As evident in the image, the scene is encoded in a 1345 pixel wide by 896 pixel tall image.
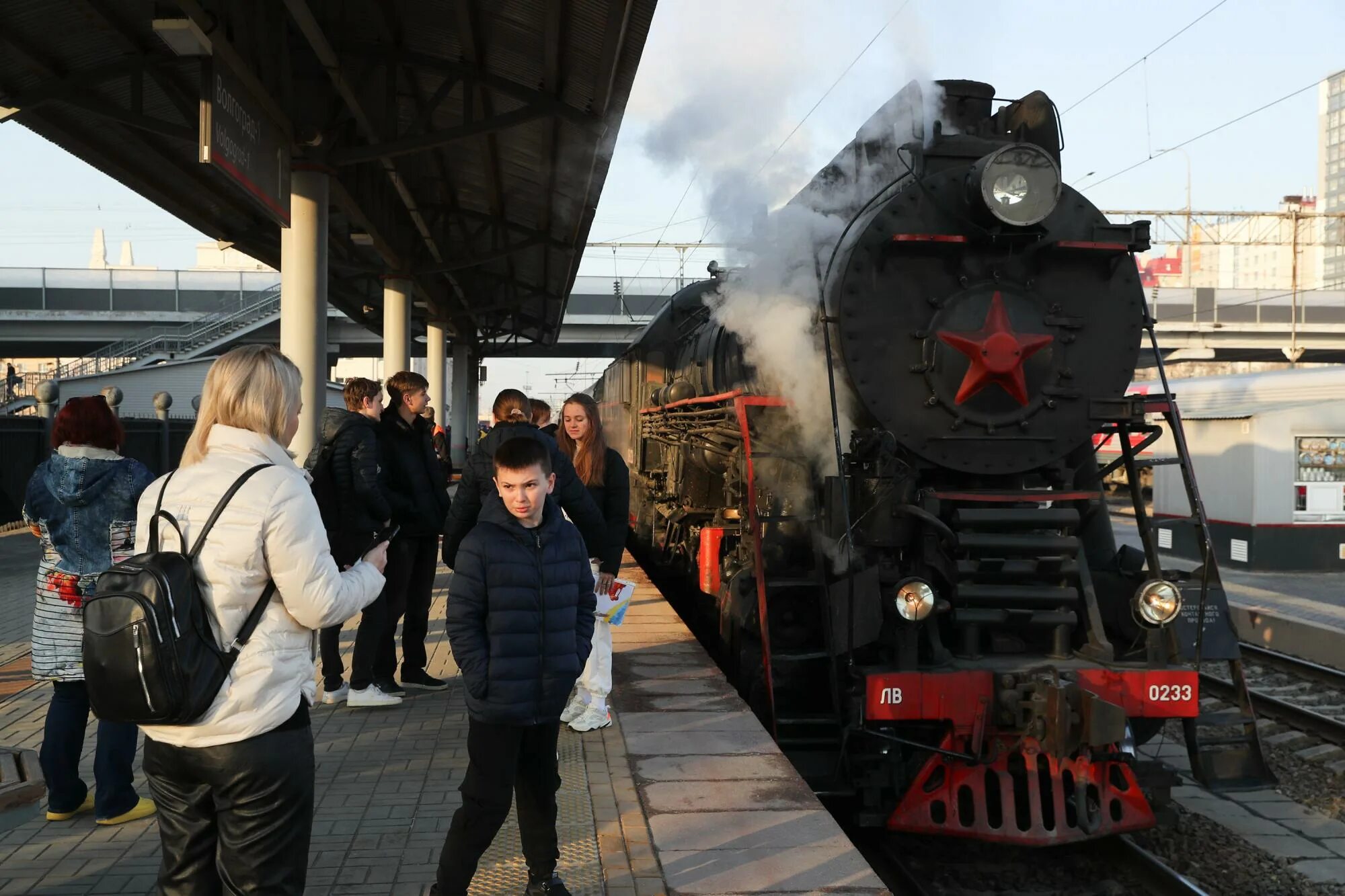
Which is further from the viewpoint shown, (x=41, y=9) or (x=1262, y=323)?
(x=1262, y=323)

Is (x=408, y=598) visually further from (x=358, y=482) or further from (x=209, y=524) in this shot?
(x=209, y=524)

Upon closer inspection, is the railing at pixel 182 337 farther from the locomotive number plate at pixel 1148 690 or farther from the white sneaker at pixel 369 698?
the locomotive number plate at pixel 1148 690

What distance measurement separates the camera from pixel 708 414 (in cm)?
676

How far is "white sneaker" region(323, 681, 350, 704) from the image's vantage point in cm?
616

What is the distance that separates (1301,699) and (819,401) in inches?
198

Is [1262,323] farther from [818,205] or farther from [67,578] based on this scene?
[67,578]

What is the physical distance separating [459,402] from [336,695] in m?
24.4

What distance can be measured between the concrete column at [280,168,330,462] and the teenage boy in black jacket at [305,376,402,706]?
3.81 meters

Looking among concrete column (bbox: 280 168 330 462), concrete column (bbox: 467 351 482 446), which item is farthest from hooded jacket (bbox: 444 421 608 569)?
concrete column (bbox: 467 351 482 446)

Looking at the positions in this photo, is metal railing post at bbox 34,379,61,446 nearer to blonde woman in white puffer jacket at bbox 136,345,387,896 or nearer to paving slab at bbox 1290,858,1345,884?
blonde woman in white puffer jacket at bbox 136,345,387,896

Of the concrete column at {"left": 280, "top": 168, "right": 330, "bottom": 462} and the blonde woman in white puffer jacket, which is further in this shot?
the concrete column at {"left": 280, "top": 168, "right": 330, "bottom": 462}

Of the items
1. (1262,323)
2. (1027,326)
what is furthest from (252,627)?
(1262,323)

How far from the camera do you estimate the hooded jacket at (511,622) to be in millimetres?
3307

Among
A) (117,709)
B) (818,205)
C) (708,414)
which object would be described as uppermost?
(818,205)
